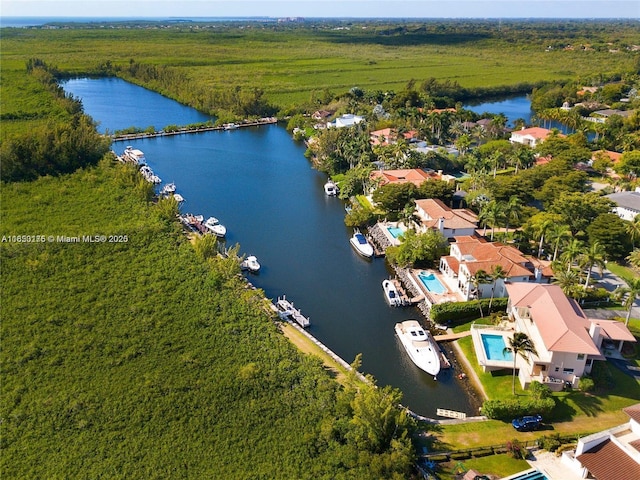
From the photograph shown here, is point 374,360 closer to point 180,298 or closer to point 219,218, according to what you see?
point 180,298

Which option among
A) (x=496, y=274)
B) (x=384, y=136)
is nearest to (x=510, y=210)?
(x=496, y=274)

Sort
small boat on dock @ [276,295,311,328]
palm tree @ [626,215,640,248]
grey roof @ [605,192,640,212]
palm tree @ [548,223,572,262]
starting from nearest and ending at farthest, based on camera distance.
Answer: small boat on dock @ [276,295,311,328], palm tree @ [548,223,572,262], palm tree @ [626,215,640,248], grey roof @ [605,192,640,212]

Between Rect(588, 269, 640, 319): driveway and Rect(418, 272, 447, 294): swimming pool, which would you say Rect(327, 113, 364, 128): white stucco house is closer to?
Rect(418, 272, 447, 294): swimming pool

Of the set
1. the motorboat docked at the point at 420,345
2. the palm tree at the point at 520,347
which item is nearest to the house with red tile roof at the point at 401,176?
the motorboat docked at the point at 420,345

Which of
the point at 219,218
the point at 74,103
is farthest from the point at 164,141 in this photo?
the point at 219,218

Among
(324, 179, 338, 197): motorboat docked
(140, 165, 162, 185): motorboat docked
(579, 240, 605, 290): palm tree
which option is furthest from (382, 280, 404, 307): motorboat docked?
(140, 165, 162, 185): motorboat docked

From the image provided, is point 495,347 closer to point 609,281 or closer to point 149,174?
point 609,281

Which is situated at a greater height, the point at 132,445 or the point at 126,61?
the point at 126,61
